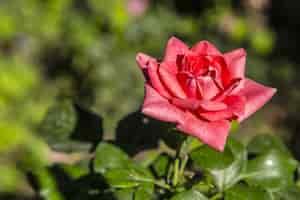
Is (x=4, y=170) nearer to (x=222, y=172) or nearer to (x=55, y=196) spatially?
(x=55, y=196)

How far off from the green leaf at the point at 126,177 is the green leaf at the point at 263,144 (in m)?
0.27

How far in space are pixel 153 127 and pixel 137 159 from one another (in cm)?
11

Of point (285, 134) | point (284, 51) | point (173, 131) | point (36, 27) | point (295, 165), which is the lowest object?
point (285, 134)

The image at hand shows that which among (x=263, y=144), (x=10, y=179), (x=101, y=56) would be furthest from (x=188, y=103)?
(x=101, y=56)

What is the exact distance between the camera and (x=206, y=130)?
97cm

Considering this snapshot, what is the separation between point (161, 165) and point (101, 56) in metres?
2.43

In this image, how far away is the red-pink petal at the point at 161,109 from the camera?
0.97 m

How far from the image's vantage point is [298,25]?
15.3ft

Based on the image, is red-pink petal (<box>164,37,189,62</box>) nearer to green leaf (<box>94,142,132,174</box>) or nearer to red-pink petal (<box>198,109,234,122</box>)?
red-pink petal (<box>198,109,234,122</box>)

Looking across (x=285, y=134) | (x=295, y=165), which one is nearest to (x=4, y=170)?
(x=285, y=134)

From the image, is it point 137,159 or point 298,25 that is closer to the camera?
point 137,159

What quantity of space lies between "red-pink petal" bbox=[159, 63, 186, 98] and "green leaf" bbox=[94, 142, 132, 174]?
0.77 feet

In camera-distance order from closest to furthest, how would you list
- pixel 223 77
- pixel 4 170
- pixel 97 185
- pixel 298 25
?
1. pixel 223 77
2. pixel 97 185
3. pixel 4 170
4. pixel 298 25

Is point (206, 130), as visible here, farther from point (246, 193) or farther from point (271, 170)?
point (271, 170)
